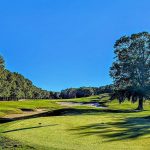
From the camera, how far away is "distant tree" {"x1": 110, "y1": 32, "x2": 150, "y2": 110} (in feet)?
196

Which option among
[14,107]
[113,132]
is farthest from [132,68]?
[113,132]

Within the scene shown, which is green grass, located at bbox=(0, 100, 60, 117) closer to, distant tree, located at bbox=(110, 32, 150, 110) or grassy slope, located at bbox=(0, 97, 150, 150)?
distant tree, located at bbox=(110, 32, 150, 110)

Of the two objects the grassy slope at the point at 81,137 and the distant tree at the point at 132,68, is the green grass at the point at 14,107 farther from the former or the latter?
the grassy slope at the point at 81,137

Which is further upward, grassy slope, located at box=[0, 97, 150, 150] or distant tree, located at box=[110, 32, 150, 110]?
distant tree, located at box=[110, 32, 150, 110]

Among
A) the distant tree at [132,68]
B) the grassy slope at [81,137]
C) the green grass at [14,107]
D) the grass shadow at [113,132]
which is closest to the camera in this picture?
the grassy slope at [81,137]

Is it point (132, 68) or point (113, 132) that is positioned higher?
point (132, 68)

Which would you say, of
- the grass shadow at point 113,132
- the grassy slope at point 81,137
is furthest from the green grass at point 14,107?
the grass shadow at point 113,132

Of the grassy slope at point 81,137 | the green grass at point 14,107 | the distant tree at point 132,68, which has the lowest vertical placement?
the grassy slope at point 81,137

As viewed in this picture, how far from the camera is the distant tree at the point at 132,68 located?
5972cm

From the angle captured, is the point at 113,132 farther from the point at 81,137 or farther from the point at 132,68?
the point at 132,68

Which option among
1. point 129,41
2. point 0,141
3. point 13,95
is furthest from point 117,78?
point 13,95

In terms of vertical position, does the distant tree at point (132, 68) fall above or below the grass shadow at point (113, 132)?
above

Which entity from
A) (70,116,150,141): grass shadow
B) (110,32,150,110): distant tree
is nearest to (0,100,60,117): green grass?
(110,32,150,110): distant tree

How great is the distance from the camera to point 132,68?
60219mm
